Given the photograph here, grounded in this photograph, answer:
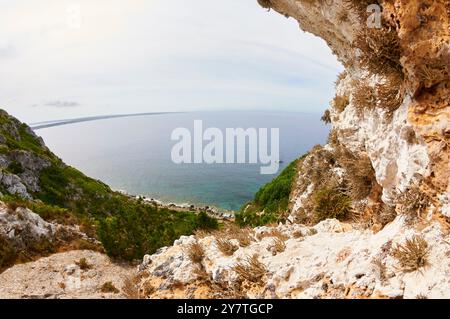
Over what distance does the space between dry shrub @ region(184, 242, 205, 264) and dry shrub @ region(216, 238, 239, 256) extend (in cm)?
45

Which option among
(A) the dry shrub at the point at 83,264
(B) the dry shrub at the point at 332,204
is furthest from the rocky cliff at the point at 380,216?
(A) the dry shrub at the point at 83,264

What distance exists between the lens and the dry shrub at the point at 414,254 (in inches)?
186

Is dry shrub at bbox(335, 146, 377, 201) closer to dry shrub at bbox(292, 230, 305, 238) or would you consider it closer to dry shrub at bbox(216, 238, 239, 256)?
dry shrub at bbox(292, 230, 305, 238)

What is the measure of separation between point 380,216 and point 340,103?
6177mm

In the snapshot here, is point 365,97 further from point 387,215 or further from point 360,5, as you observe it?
point 387,215

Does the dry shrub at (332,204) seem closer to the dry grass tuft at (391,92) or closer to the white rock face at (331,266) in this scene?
the white rock face at (331,266)

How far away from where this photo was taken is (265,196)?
3500cm

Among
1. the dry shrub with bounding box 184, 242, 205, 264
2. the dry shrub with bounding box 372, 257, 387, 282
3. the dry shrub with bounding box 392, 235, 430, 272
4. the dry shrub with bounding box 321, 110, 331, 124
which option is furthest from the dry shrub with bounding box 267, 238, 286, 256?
the dry shrub with bounding box 321, 110, 331, 124

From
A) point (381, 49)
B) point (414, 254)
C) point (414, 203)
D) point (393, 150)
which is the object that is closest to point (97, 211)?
point (393, 150)

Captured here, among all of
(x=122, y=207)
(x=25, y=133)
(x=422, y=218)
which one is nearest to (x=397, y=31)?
(x=422, y=218)

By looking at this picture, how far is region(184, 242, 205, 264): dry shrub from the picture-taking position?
313 inches

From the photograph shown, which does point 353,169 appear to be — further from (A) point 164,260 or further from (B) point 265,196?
(B) point 265,196

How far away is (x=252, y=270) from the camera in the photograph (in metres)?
6.71

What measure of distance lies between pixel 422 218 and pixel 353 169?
354 cm
